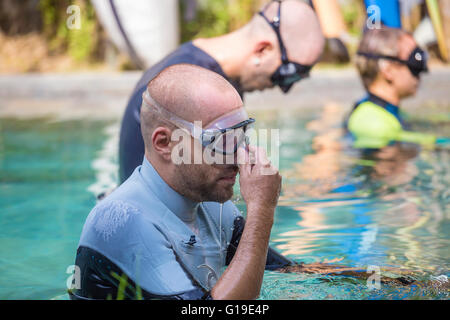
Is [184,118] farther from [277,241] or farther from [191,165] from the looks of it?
[277,241]

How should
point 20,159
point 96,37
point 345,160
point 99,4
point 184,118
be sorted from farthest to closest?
point 96,37 → point 99,4 → point 20,159 → point 345,160 → point 184,118

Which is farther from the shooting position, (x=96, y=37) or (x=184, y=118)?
(x=96, y=37)

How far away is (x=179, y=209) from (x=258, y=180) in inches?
10.3

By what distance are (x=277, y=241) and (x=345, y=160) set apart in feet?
6.68

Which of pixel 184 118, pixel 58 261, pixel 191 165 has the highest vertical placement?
pixel 184 118

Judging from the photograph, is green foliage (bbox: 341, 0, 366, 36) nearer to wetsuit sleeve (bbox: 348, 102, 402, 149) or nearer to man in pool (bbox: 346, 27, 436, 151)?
man in pool (bbox: 346, 27, 436, 151)

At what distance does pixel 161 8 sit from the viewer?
983 centimetres

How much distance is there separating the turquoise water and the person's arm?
0.55 metres

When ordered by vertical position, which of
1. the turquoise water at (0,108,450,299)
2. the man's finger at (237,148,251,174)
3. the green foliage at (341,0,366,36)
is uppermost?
the green foliage at (341,0,366,36)

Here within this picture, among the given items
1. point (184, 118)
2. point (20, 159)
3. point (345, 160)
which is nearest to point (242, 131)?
point (184, 118)

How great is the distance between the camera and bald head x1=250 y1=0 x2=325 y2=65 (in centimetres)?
→ 369

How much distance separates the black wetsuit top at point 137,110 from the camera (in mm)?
3471

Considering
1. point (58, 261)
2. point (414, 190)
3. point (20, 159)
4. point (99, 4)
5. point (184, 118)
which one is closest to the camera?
point (184, 118)

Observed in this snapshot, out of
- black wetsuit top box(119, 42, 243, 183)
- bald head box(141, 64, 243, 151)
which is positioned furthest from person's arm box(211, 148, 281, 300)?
black wetsuit top box(119, 42, 243, 183)
